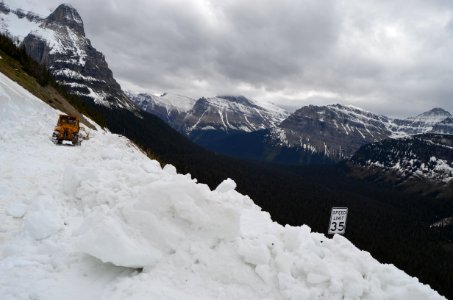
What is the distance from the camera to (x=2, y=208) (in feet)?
40.5

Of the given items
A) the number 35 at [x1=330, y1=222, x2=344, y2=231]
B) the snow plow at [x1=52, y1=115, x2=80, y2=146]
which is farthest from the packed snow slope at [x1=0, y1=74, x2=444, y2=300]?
the snow plow at [x1=52, y1=115, x2=80, y2=146]

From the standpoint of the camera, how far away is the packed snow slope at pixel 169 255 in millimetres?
9281

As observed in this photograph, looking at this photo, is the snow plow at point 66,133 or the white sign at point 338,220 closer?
the white sign at point 338,220

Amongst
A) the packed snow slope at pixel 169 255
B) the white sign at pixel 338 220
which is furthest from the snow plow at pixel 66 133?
the white sign at pixel 338 220

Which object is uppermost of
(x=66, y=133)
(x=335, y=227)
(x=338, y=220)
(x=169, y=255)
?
(x=66, y=133)

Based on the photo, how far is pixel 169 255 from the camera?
10320 mm

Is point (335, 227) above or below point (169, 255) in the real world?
above

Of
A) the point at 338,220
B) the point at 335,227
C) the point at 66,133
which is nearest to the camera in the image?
the point at 335,227

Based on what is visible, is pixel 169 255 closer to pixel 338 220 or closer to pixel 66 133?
pixel 338 220

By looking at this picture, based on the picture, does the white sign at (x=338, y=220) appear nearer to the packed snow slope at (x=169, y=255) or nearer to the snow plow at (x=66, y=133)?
the packed snow slope at (x=169, y=255)

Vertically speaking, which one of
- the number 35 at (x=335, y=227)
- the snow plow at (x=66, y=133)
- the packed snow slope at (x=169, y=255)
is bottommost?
the packed snow slope at (x=169, y=255)

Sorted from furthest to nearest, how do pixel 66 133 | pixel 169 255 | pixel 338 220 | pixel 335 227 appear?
pixel 66 133 → pixel 338 220 → pixel 335 227 → pixel 169 255

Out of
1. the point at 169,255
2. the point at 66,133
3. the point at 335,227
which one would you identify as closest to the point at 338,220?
the point at 335,227

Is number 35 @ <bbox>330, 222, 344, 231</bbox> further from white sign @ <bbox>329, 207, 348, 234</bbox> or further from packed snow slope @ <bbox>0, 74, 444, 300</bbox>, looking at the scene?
packed snow slope @ <bbox>0, 74, 444, 300</bbox>
